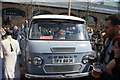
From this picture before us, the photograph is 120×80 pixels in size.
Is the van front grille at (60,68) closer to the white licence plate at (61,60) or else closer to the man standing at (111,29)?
the white licence plate at (61,60)

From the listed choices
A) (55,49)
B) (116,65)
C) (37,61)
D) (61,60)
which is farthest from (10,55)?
(116,65)

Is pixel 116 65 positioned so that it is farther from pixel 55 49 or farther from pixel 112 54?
pixel 55 49

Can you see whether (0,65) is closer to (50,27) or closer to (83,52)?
A: (50,27)

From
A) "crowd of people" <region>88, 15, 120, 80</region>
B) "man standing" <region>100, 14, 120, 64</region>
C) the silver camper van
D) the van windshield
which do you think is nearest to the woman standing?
"crowd of people" <region>88, 15, 120, 80</region>

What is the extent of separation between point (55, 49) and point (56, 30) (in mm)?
809

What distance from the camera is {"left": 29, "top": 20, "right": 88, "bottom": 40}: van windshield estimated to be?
19.5 feet

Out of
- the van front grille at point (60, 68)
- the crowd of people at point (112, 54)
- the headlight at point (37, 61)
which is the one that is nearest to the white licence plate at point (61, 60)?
the van front grille at point (60, 68)

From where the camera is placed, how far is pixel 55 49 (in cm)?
538

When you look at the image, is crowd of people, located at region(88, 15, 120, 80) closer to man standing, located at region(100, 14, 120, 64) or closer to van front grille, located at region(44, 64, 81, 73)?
man standing, located at region(100, 14, 120, 64)

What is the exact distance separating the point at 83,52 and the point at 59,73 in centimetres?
82

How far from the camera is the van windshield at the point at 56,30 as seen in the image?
19.5 feet

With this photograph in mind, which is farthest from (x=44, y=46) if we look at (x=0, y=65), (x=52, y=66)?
(x=0, y=65)

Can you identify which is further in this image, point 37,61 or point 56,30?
point 56,30

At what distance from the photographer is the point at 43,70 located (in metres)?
5.44
